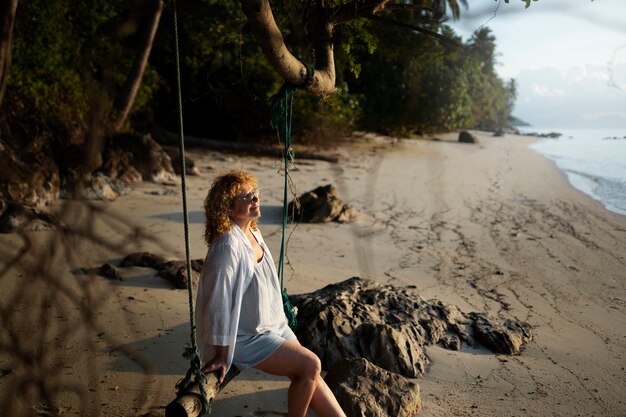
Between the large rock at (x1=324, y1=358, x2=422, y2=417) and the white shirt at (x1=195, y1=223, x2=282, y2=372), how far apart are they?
2.78 feet

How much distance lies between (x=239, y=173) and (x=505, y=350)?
2539 mm

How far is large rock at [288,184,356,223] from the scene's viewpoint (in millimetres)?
8750

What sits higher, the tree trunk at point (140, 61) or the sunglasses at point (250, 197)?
the tree trunk at point (140, 61)

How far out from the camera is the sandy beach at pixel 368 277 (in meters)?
4.07

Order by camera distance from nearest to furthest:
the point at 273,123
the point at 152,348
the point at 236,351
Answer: the point at 236,351
the point at 273,123
the point at 152,348

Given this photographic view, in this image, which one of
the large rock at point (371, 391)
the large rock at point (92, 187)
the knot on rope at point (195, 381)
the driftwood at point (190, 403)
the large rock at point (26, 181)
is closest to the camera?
the driftwood at point (190, 403)

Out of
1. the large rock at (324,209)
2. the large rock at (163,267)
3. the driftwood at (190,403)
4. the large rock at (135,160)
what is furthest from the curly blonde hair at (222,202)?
the large rock at (135,160)

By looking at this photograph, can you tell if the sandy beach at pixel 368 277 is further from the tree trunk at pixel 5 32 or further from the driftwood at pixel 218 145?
the driftwood at pixel 218 145

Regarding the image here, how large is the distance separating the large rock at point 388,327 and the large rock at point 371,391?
15.3 inches

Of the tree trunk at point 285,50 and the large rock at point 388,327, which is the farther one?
the large rock at point 388,327

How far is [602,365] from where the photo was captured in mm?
4875

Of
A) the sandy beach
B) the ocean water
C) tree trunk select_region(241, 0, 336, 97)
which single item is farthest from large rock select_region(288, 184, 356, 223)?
the ocean water

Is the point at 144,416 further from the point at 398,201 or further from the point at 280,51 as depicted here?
the point at 398,201

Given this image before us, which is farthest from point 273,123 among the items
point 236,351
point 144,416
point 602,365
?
point 602,365
